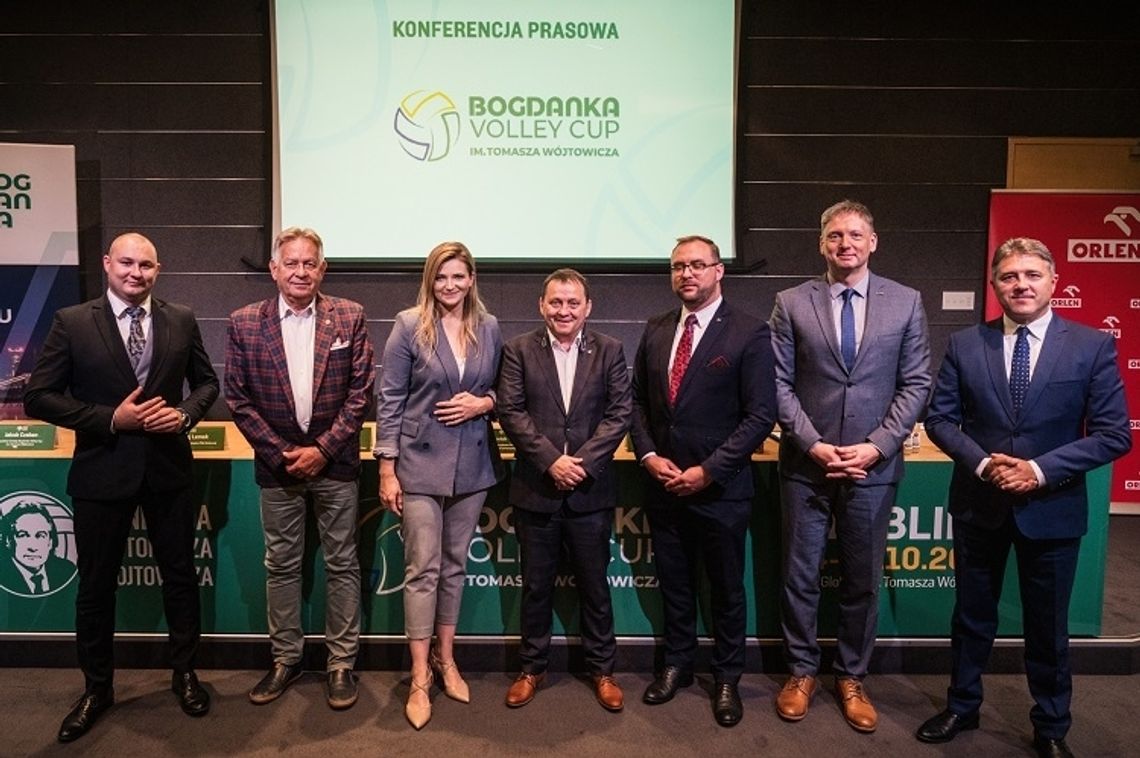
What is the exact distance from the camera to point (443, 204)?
4441 mm

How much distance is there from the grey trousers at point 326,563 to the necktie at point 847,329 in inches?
67.4

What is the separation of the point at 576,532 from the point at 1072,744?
171 centimetres

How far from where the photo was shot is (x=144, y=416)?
2.54 metres

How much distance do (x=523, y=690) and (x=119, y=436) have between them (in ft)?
5.15

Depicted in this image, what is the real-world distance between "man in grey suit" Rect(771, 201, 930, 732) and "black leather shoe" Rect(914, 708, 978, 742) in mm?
152

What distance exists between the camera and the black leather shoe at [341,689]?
2.77 meters

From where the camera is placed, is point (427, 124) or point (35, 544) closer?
point (35, 544)

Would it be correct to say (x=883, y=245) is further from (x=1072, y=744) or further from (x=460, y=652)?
(x=460, y=652)

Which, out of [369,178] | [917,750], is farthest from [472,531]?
[369,178]

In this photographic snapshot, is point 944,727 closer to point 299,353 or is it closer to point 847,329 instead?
point 847,329

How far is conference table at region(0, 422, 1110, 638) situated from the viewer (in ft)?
9.92

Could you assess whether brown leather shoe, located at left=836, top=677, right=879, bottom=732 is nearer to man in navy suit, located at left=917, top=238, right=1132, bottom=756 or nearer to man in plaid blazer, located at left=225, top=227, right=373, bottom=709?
man in navy suit, located at left=917, top=238, right=1132, bottom=756

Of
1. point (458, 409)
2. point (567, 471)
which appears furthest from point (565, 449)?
point (458, 409)

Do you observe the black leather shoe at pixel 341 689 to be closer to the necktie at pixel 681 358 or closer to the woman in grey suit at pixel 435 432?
the woman in grey suit at pixel 435 432
